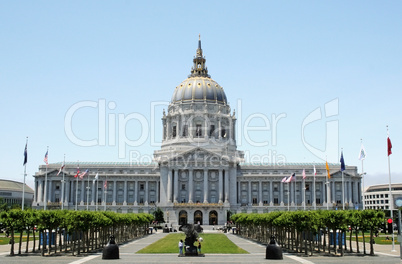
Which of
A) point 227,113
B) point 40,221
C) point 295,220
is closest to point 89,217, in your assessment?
point 40,221

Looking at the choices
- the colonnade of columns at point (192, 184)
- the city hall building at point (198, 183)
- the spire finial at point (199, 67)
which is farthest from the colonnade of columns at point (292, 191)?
the spire finial at point (199, 67)

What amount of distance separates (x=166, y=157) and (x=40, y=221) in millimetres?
102337

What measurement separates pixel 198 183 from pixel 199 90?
120ft

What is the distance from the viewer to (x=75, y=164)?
540ft

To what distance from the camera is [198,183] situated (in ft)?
502

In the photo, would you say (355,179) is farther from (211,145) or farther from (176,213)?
(176,213)

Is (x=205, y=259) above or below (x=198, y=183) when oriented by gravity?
below

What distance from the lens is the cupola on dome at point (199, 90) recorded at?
173m

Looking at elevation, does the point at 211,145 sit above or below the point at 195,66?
below

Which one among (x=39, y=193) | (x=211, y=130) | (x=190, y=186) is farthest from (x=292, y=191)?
(x=39, y=193)

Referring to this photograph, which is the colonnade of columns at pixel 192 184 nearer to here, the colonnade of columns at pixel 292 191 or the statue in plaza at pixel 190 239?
the colonnade of columns at pixel 292 191

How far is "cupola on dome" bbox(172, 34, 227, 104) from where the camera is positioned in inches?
6821

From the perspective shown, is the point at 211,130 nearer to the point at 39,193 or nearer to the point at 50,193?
the point at 50,193

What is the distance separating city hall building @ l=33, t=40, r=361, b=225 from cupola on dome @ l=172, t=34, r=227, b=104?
2701mm
